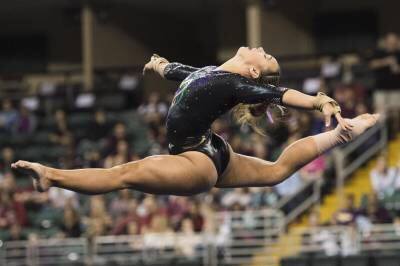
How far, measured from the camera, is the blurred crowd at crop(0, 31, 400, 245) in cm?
1450

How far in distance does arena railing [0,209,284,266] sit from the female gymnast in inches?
242

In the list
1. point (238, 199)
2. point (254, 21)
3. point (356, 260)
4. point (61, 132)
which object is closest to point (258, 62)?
point (356, 260)

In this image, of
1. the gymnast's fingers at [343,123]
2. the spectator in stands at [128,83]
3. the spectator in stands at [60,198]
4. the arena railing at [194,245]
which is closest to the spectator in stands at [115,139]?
the spectator in stands at [60,198]

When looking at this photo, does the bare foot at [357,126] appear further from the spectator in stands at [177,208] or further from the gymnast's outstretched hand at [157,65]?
the spectator in stands at [177,208]

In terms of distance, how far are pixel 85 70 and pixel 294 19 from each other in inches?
177

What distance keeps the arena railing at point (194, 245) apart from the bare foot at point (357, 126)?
6.66 m

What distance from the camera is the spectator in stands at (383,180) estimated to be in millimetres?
13914

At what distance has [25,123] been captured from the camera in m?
A: 19.6

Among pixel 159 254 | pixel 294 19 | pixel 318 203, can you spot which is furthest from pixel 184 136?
pixel 294 19

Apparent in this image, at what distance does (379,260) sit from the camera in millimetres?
12516

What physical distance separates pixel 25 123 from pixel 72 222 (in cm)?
478

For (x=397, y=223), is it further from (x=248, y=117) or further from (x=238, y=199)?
Result: (x=248, y=117)

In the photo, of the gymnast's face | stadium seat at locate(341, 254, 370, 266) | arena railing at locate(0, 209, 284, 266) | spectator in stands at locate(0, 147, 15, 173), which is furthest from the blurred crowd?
the gymnast's face

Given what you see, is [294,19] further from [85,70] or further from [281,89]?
[281,89]
